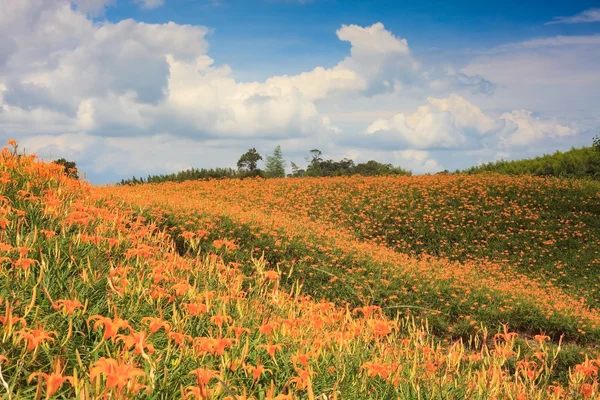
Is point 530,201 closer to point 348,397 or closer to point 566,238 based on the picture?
point 566,238

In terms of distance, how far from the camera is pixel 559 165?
25.8 metres

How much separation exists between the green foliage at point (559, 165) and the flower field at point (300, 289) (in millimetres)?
4232

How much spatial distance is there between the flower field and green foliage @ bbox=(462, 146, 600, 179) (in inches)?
167

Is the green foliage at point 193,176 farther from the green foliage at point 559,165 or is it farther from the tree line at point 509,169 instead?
the green foliage at point 559,165

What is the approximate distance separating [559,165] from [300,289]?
83.3 feet

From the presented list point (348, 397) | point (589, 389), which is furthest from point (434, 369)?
point (589, 389)

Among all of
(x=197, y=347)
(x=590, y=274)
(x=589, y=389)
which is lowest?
(x=590, y=274)

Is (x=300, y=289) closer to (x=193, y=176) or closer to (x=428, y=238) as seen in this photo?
(x=428, y=238)

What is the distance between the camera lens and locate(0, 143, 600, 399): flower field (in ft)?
8.42

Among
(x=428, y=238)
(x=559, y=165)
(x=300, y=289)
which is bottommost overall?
(x=428, y=238)

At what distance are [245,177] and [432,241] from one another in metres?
11.1

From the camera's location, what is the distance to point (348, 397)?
2758 mm

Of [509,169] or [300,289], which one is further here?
[509,169]

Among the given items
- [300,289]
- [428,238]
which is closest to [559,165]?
[428,238]
